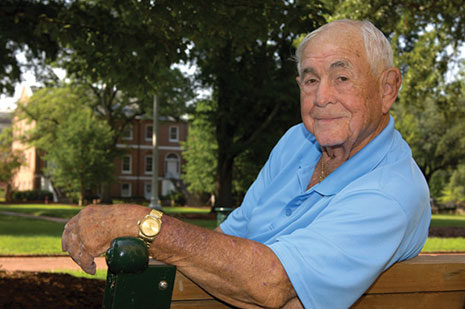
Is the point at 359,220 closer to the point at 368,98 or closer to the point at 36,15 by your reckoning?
the point at 368,98

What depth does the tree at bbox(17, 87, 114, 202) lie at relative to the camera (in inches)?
1483

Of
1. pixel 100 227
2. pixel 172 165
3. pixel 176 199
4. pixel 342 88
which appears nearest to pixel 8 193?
→ pixel 176 199

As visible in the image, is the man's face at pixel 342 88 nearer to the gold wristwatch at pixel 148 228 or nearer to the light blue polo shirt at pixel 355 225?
the light blue polo shirt at pixel 355 225

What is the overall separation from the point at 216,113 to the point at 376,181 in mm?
22351

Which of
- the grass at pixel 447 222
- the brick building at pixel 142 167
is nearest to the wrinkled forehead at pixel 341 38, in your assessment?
the grass at pixel 447 222

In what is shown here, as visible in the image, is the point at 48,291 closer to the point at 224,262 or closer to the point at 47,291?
the point at 47,291

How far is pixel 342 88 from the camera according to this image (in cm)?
189

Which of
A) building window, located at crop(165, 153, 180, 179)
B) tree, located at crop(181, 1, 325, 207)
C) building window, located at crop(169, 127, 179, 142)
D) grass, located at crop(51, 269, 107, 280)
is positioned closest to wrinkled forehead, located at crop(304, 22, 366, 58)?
grass, located at crop(51, 269, 107, 280)

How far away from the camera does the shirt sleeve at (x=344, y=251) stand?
1.46 metres

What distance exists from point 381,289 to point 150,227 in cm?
71

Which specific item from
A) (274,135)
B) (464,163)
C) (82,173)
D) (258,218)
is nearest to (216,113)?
(274,135)

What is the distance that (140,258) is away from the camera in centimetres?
122

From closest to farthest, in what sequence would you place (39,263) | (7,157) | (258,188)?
(258,188) → (39,263) → (7,157)

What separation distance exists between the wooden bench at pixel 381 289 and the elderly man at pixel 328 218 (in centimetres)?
5
